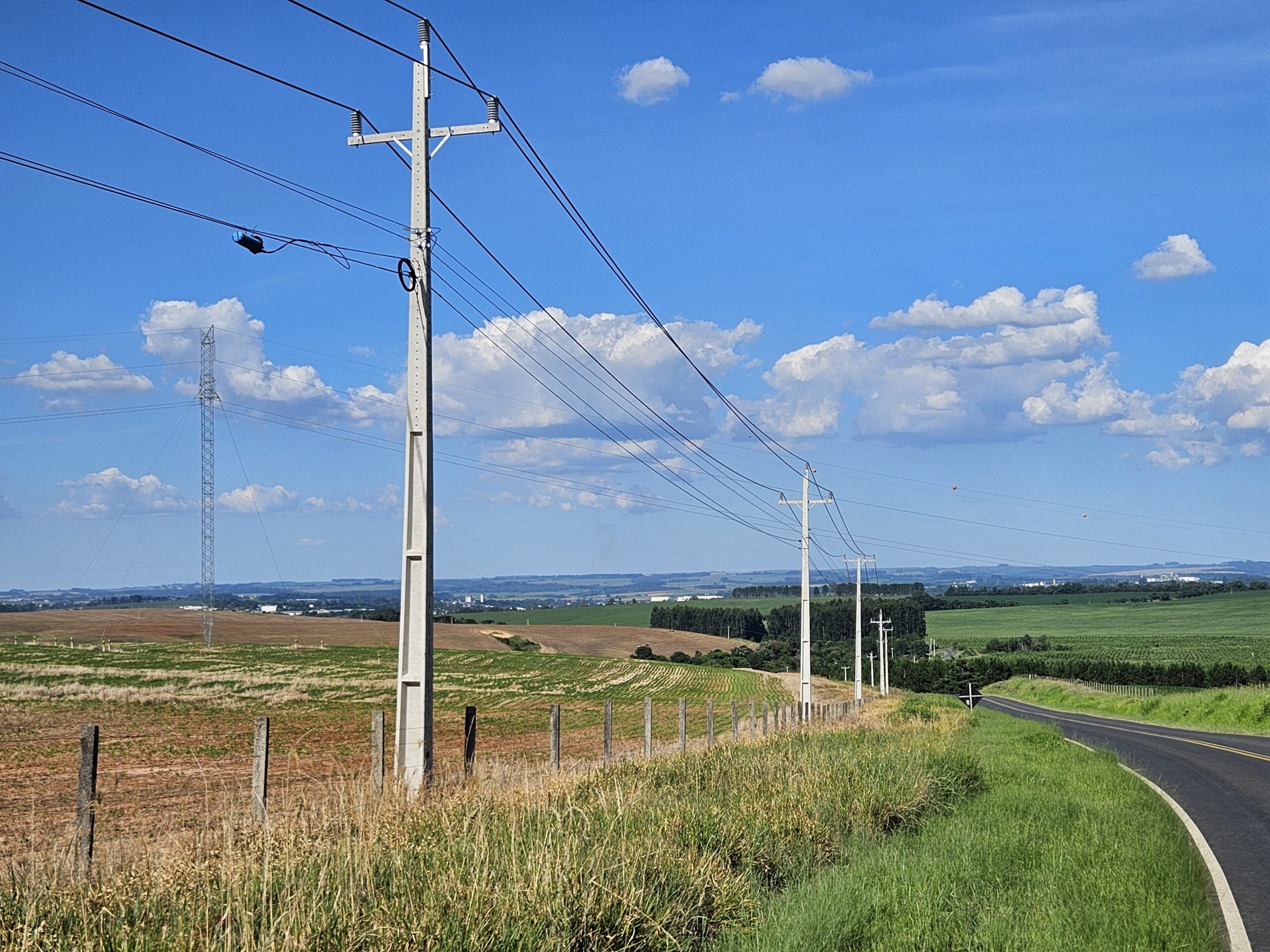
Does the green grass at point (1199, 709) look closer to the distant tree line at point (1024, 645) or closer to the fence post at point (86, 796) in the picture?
the fence post at point (86, 796)

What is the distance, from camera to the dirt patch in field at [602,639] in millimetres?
111625

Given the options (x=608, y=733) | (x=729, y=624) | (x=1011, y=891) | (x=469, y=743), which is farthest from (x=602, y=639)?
(x=1011, y=891)

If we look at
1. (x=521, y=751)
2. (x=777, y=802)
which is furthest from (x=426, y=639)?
(x=521, y=751)

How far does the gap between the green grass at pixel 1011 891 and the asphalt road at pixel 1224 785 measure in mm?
412

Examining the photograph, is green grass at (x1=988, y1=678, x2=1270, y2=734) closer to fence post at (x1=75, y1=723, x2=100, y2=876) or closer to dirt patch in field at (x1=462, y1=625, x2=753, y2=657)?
fence post at (x1=75, y1=723, x2=100, y2=876)

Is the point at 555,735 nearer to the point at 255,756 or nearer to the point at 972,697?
the point at 255,756

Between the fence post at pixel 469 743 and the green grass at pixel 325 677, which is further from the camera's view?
the green grass at pixel 325 677

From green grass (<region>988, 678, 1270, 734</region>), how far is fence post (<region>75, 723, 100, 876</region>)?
1503 inches

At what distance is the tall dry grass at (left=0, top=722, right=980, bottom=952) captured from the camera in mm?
5883

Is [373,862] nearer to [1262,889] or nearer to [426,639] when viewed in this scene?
[426,639]

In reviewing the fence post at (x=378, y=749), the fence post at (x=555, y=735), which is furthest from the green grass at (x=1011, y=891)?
the fence post at (x=555, y=735)

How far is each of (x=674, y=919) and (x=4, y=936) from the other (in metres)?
4.07

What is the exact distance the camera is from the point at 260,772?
9.87 m

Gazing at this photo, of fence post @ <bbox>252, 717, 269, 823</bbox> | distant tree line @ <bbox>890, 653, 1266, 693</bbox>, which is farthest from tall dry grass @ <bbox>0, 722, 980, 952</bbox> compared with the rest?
distant tree line @ <bbox>890, 653, 1266, 693</bbox>
